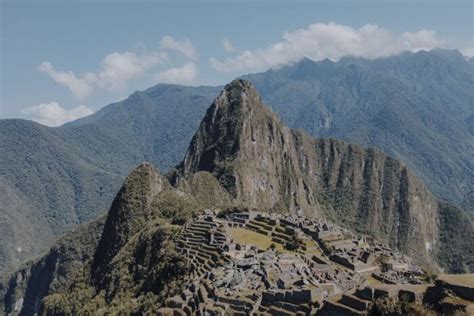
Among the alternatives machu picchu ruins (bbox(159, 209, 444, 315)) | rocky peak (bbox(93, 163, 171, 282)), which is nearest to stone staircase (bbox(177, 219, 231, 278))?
machu picchu ruins (bbox(159, 209, 444, 315))

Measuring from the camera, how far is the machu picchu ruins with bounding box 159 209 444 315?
4556 cm

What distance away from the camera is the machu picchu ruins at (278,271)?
4556 cm

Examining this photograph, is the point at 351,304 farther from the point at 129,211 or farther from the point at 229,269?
the point at 129,211

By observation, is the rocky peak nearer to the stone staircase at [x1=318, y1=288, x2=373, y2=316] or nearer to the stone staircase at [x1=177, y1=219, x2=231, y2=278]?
the stone staircase at [x1=177, y1=219, x2=231, y2=278]

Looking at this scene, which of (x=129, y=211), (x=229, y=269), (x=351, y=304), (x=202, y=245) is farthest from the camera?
(x=129, y=211)

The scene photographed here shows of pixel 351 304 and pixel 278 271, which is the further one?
pixel 278 271

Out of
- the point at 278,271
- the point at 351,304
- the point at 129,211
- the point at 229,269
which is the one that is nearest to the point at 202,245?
the point at 229,269

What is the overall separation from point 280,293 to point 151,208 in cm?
9006

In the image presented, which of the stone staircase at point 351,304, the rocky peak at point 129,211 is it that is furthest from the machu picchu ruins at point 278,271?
the rocky peak at point 129,211

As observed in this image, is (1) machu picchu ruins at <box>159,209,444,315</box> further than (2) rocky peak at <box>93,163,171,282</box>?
No

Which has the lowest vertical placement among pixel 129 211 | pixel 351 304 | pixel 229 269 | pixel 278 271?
pixel 229 269

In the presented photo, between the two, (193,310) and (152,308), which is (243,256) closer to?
(152,308)

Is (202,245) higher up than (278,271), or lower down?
higher up

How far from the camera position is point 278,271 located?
6166 cm
